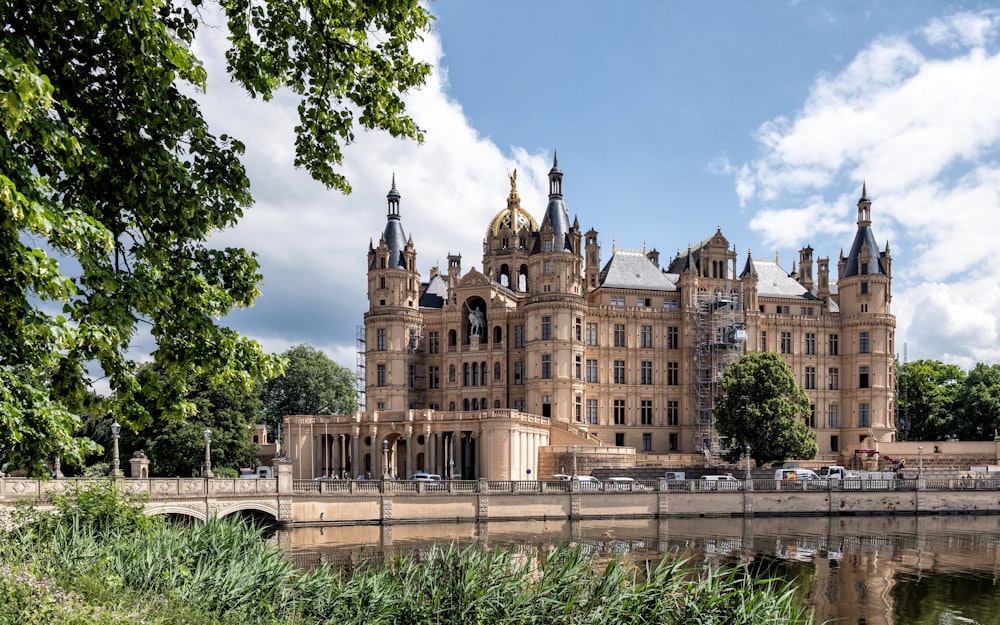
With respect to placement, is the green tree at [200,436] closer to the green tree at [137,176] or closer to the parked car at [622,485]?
the parked car at [622,485]

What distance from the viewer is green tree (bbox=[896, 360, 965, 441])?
8831cm

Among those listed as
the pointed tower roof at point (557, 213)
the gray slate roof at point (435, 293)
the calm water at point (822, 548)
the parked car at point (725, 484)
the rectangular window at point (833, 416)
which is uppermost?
the pointed tower roof at point (557, 213)

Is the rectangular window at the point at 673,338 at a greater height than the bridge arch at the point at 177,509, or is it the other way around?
the rectangular window at the point at 673,338

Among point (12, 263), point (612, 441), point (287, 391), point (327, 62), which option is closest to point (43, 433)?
point (12, 263)

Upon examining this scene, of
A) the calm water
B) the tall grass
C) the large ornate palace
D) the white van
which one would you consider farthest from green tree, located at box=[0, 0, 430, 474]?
the large ornate palace

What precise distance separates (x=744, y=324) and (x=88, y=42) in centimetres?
7181

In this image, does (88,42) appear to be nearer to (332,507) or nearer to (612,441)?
(332,507)

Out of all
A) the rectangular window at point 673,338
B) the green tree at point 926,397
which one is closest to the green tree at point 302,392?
the rectangular window at point 673,338

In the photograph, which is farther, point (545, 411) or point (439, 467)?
point (545, 411)

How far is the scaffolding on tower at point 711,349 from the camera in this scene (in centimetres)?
7625

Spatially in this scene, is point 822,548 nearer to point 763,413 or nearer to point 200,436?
point 763,413

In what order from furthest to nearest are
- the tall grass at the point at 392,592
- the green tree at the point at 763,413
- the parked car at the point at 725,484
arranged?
the green tree at the point at 763,413 → the parked car at the point at 725,484 → the tall grass at the point at 392,592

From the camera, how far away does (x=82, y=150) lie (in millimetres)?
9211

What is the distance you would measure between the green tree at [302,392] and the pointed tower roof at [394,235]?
71.8 ft
